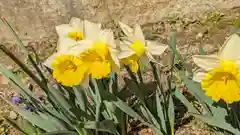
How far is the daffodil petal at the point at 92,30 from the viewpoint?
6.56 feet

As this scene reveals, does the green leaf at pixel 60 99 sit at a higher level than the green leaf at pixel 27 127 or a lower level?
higher

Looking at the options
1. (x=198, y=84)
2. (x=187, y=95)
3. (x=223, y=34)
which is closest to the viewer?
(x=198, y=84)

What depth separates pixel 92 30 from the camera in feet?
6.61

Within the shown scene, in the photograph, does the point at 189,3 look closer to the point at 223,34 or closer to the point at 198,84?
the point at 223,34

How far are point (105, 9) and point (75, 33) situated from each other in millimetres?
1383

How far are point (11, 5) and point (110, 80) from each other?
138 cm

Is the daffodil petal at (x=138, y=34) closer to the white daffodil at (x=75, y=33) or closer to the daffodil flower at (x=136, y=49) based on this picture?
the daffodil flower at (x=136, y=49)

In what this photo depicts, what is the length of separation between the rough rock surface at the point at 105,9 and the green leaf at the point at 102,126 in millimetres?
1248

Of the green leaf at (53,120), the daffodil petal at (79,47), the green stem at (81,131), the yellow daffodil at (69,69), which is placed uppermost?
the daffodil petal at (79,47)

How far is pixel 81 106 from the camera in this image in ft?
7.40

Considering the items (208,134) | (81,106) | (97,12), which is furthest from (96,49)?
(97,12)

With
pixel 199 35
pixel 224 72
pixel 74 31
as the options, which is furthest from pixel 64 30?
pixel 199 35

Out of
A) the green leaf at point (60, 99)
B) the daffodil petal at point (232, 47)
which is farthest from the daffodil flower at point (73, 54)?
the daffodil petal at point (232, 47)

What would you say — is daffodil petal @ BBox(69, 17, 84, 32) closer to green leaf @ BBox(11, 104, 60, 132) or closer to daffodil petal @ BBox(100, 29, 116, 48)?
daffodil petal @ BBox(100, 29, 116, 48)
